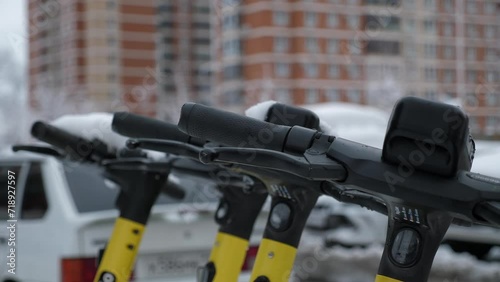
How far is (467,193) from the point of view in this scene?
6.06ft

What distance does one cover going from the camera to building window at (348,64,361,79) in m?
67.2

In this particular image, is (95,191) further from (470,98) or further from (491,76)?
(470,98)

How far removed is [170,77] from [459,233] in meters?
80.0

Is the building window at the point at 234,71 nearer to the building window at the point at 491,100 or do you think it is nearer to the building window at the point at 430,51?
the building window at the point at 430,51

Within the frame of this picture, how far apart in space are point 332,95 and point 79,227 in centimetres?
6197

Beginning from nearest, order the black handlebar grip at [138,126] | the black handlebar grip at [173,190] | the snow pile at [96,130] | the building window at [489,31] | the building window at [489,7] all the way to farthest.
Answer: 1. the black handlebar grip at [138,126]
2. the snow pile at [96,130]
3. the black handlebar grip at [173,190]
4. the building window at [489,7]
5. the building window at [489,31]

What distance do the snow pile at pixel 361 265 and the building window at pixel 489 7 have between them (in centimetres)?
4699

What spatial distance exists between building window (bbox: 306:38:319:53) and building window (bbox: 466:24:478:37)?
1168 centimetres

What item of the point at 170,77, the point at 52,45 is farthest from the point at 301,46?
the point at 170,77

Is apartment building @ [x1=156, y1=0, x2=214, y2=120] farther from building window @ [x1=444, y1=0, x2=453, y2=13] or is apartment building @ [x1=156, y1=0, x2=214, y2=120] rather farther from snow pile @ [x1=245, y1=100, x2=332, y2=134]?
snow pile @ [x1=245, y1=100, x2=332, y2=134]

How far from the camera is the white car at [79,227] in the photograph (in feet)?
15.8

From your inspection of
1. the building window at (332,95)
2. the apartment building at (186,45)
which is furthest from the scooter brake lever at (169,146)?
the apartment building at (186,45)

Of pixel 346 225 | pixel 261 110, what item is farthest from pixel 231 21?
pixel 261 110

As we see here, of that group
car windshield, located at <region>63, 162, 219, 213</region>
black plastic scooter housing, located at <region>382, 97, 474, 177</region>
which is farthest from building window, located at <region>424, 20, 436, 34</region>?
black plastic scooter housing, located at <region>382, 97, 474, 177</region>
